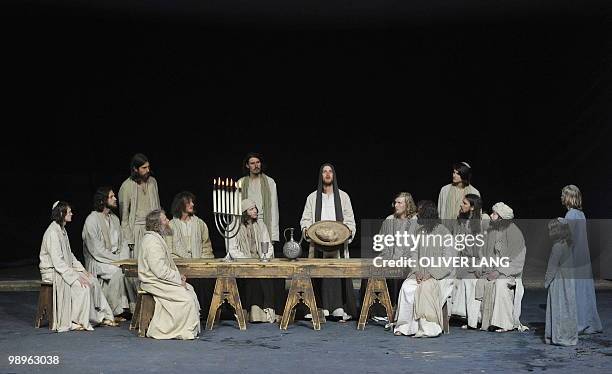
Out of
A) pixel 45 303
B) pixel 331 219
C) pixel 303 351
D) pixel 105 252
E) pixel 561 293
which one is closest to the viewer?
pixel 303 351

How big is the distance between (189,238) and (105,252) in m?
0.77

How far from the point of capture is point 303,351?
771 centimetres

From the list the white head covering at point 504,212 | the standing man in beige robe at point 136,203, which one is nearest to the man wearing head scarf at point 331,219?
the white head covering at point 504,212

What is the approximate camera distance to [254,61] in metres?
13.2

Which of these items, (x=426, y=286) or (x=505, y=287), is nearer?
(x=426, y=286)

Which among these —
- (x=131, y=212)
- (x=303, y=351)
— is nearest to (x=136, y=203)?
(x=131, y=212)

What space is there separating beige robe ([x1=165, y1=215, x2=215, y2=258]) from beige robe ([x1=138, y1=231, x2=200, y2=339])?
0.84 meters

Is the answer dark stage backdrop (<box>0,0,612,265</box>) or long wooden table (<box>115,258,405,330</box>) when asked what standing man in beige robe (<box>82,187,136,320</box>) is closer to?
long wooden table (<box>115,258,405,330</box>)

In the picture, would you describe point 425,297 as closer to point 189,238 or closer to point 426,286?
point 426,286

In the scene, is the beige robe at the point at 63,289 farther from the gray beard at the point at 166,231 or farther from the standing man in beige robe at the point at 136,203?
the standing man in beige robe at the point at 136,203

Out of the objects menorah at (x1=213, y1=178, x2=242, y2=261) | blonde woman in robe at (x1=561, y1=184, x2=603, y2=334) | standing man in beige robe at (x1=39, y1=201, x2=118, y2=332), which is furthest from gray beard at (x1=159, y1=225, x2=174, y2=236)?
blonde woman in robe at (x1=561, y1=184, x2=603, y2=334)

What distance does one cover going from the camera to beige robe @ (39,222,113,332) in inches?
341

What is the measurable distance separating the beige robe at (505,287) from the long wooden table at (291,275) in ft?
2.60

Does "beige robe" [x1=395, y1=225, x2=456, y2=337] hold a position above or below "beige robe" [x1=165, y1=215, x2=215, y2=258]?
below
